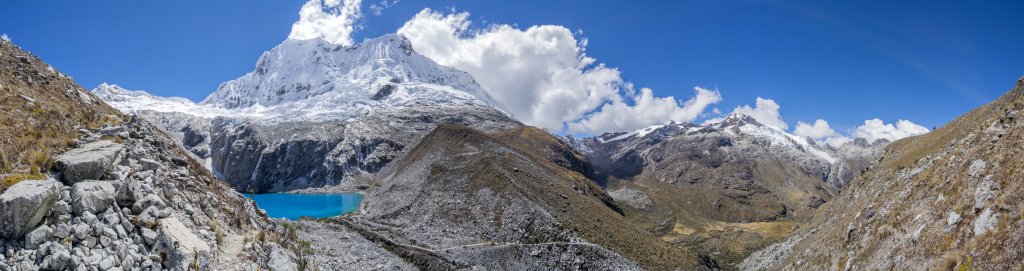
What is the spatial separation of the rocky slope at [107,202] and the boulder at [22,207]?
22 mm

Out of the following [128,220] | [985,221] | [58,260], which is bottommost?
[58,260]

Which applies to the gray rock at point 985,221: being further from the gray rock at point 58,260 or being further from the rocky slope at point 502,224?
the rocky slope at point 502,224

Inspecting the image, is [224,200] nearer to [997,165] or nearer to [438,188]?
[997,165]

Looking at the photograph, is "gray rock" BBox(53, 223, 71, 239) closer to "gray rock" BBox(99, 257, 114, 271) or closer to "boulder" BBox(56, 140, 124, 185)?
"gray rock" BBox(99, 257, 114, 271)

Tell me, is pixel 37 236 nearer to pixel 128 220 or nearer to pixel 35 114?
pixel 128 220

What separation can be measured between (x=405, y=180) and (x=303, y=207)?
42637 mm

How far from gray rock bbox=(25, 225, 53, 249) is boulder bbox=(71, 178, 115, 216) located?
1109 mm

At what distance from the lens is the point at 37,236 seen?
13633mm

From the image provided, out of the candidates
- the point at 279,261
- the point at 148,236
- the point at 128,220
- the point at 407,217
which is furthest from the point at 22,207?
the point at 407,217

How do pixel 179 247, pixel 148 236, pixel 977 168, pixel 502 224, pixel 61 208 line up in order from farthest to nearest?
1. pixel 502 224
2. pixel 977 168
3. pixel 179 247
4. pixel 148 236
5. pixel 61 208

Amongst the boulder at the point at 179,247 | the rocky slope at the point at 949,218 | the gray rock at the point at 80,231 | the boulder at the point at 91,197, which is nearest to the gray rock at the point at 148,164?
the boulder at the point at 179,247

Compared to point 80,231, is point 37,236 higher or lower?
lower

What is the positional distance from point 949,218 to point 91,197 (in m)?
33.6

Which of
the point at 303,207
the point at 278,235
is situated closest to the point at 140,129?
the point at 278,235
